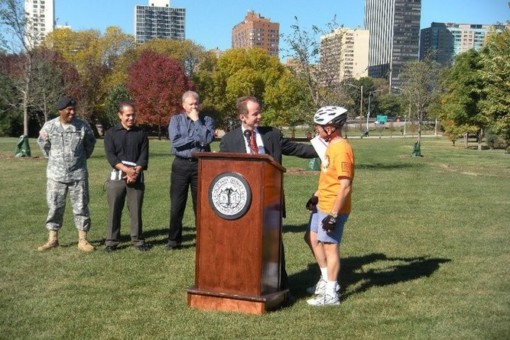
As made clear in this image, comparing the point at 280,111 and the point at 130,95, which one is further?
the point at 280,111

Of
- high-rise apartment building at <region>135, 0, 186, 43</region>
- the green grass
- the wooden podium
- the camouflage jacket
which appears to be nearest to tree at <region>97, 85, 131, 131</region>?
the green grass

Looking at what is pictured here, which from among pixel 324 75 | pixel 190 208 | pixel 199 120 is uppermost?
pixel 324 75

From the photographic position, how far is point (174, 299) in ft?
20.4

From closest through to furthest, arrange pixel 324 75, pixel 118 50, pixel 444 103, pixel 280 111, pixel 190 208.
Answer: pixel 190 208, pixel 324 75, pixel 444 103, pixel 280 111, pixel 118 50

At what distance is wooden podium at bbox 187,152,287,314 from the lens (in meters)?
5.70

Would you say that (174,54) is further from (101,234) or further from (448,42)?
(101,234)

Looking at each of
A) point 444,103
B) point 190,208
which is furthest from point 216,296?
point 444,103

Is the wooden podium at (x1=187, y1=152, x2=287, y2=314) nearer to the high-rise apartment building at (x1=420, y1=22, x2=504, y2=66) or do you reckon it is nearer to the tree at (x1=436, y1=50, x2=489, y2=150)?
the tree at (x1=436, y1=50, x2=489, y2=150)

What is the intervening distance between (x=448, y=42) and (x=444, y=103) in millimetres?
10828

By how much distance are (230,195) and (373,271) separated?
111 inches

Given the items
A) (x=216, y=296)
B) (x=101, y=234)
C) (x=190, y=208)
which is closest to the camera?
(x=216, y=296)

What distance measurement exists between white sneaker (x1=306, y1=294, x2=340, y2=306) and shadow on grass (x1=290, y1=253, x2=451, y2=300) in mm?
337

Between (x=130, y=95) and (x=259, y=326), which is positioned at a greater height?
(x=130, y=95)

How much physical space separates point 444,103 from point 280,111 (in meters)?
21.9
